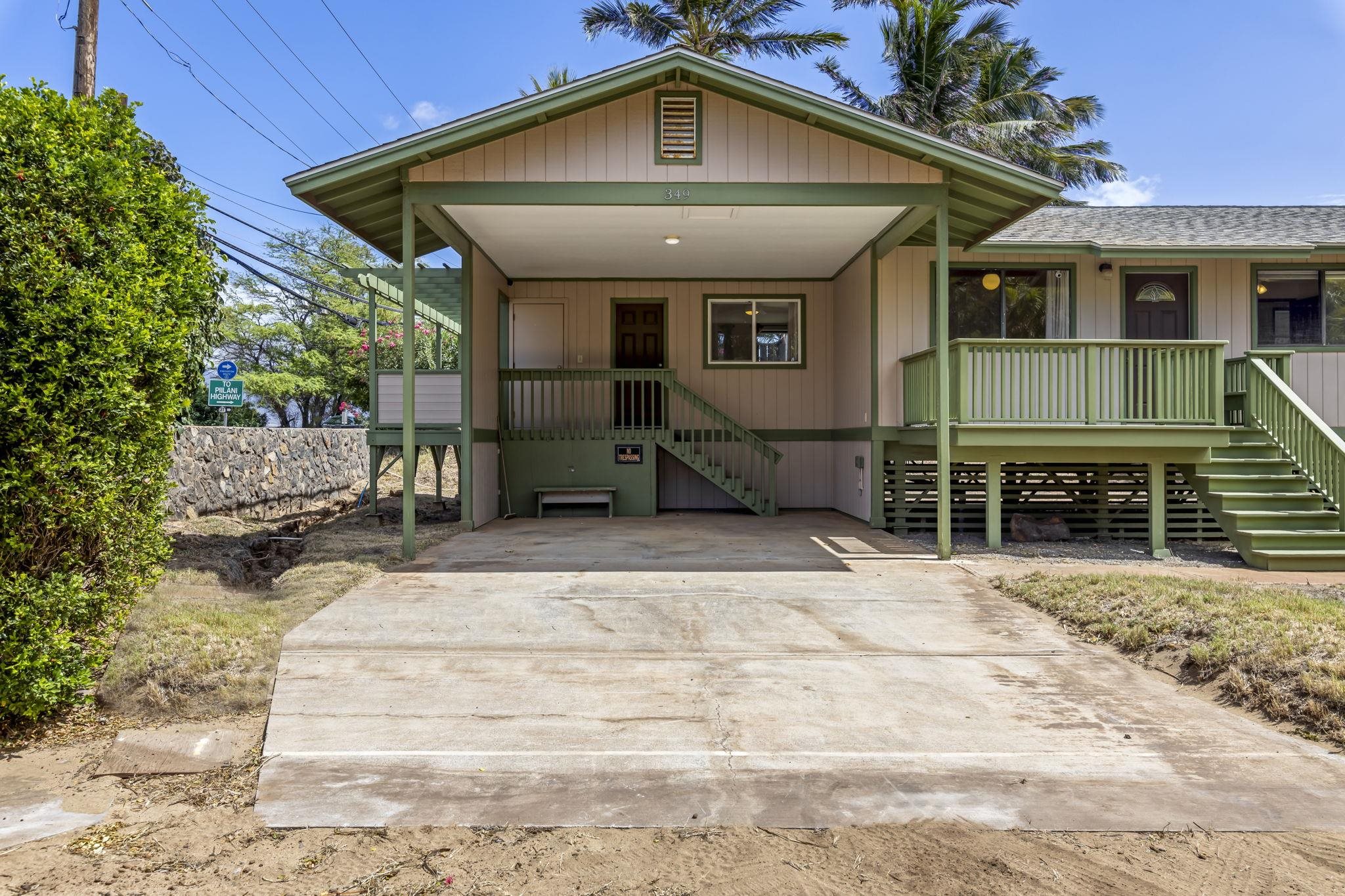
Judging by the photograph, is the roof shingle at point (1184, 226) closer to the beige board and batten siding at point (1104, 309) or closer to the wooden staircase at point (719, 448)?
the beige board and batten siding at point (1104, 309)

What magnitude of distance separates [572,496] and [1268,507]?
8.05 m

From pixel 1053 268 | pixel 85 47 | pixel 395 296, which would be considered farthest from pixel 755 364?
pixel 85 47

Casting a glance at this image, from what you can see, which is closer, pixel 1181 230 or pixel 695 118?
pixel 695 118

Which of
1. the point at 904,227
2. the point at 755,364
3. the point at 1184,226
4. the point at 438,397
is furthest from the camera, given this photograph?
the point at 755,364

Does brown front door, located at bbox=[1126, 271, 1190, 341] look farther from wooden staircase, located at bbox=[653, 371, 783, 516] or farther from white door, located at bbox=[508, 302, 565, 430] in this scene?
white door, located at bbox=[508, 302, 565, 430]

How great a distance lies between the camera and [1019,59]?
25.9m

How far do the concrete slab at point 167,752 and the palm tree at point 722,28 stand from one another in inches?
903

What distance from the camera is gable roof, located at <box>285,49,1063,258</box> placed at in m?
7.45

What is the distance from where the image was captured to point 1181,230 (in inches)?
436

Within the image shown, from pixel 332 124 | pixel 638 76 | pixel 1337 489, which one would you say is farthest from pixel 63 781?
pixel 332 124

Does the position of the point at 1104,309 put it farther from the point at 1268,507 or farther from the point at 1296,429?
the point at 1268,507

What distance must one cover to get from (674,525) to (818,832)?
25.3 ft

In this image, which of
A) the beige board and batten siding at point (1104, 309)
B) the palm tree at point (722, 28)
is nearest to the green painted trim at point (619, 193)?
the beige board and batten siding at point (1104, 309)

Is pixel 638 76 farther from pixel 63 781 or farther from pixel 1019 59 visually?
pixel 1019 59
